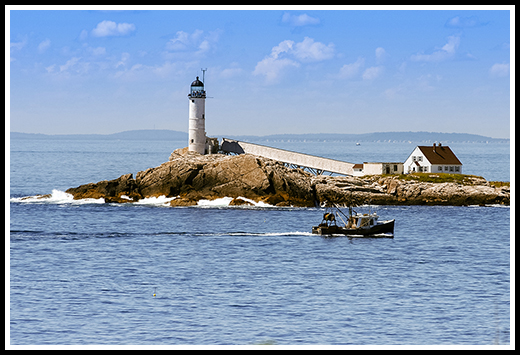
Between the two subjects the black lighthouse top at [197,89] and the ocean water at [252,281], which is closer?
the ocean water at [252,281]

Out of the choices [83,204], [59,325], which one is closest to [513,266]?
[59,325]

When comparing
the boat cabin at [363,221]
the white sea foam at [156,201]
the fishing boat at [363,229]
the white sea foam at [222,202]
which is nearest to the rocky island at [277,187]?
the white sea foam at [222,202]

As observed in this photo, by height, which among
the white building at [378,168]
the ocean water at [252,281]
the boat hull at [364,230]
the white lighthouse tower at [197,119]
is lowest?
the ocean water at [252,281]

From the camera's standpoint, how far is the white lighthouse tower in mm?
100938

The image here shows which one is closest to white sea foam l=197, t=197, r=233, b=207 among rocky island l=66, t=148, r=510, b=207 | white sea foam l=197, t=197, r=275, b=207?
white sea foam l=197, t=197, r=275, b=207

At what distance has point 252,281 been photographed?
143 ft

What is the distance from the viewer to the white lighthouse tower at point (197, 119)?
100938 millimetres

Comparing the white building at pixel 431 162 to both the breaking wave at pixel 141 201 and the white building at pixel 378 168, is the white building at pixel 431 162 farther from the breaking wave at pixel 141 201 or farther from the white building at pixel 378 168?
the breaking wave at pixel 141 201

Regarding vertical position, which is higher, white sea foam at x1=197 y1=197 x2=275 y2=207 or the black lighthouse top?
the black lighthouse top

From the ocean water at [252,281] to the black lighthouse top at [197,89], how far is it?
27.0 metres

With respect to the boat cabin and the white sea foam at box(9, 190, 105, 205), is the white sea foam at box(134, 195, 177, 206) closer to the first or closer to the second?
the white sea foam at box(9, 190, 105, 205)

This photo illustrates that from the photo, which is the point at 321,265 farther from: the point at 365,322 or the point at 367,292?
the point at 365,322

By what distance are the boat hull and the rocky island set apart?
21.4 metres

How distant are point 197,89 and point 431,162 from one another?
34.2 m
